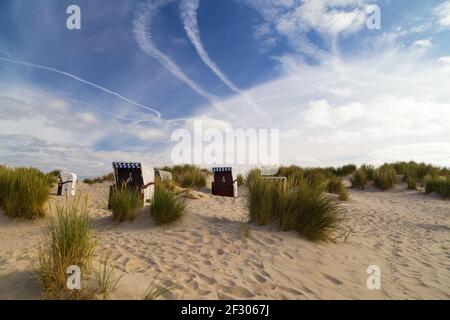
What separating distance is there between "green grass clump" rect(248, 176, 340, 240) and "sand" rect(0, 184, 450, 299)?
20 cm

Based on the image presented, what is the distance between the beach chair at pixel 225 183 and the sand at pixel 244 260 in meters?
5.13

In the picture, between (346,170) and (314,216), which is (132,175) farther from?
(346,170)

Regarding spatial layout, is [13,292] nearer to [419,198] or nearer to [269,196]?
[269,196]

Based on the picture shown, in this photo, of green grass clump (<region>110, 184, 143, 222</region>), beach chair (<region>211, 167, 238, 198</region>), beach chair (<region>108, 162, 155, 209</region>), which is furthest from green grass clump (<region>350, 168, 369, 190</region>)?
green grass clump (<region>110, 184, 143, 222</region>)

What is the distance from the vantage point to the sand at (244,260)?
11.3ft

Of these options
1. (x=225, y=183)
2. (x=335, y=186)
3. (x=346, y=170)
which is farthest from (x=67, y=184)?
(x=346, y=170)

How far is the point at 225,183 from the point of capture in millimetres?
12195

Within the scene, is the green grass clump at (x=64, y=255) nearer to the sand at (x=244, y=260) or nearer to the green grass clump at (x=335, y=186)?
the sand at (x=244, y=260)

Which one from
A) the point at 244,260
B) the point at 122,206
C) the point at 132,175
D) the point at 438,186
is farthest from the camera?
the point at 438,186

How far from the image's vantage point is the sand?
11.3ft

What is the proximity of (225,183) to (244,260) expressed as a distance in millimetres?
7843

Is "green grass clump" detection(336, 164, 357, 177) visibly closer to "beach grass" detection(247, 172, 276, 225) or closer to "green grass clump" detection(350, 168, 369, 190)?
"green grass clump" detection(350, 168, 369, 190)
